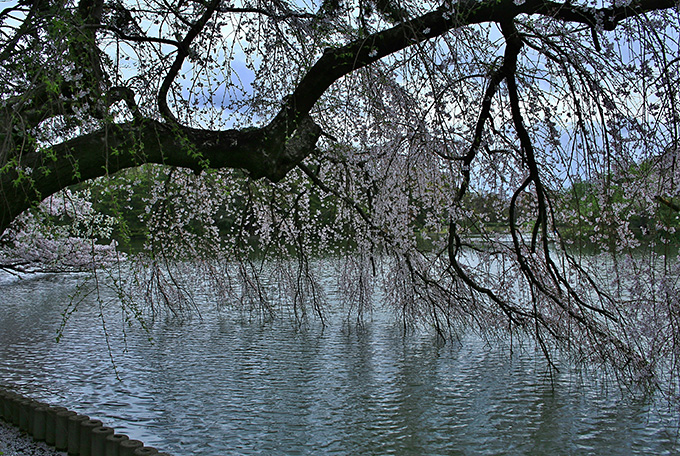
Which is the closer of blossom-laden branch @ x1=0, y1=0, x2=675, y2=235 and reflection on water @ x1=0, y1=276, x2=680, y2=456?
blossom-laden branch @ x1=0, y1=0, x2=675, y2=235

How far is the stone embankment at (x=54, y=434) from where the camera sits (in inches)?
123

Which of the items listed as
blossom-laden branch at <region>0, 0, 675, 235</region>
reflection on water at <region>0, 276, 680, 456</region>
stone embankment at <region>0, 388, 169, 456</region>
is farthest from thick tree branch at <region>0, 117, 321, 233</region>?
stone embankment at <region>0, 388, 169, 456</region>

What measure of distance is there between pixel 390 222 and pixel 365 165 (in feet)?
2.03

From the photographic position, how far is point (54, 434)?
11.7 ft

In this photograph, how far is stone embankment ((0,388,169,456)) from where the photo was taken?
312 cm

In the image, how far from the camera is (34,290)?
11.7 meters

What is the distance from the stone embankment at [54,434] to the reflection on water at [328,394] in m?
0.59

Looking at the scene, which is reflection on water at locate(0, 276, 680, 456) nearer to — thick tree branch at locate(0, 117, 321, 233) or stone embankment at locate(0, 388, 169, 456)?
stone embankment at locate(0, 388, 169, 456)

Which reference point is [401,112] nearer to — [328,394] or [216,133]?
[216,133]

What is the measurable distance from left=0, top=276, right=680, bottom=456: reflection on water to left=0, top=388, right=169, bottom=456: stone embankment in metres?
0.59

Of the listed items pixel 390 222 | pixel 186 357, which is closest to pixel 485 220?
pixel 390 222

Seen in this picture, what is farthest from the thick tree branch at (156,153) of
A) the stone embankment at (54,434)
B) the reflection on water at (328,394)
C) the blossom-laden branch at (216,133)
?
the stone embankment at (54,434)

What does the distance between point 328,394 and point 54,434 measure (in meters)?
2.29

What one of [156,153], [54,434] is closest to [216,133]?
[156,153]
